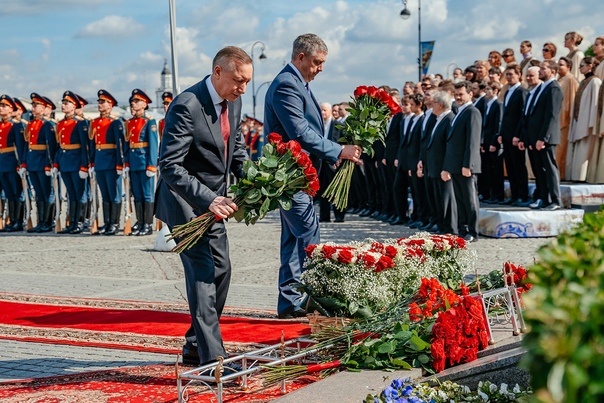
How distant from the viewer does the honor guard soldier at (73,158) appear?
Result: 16.7 metres

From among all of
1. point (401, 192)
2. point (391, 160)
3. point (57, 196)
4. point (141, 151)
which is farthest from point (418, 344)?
point (57, 196)

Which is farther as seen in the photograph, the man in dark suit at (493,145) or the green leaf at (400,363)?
the man in dark suit at (493,145)

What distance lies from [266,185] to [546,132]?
30.4 feet

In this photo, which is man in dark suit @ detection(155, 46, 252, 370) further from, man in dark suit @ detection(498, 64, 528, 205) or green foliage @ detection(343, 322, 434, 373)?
man in dark suit @ detection(498, 64, 528, 205)

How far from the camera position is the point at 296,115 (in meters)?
7.15

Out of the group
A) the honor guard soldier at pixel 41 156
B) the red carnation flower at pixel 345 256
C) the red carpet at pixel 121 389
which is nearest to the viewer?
the red carpet at pixel 121 389

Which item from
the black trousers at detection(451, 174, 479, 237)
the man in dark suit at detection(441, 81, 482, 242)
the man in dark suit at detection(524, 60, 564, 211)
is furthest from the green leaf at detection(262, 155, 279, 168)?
the man in dark suit at detection(524, 60, 564, 211)

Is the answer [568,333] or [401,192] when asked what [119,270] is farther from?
[568,333]

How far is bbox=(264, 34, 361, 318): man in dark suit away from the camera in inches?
279

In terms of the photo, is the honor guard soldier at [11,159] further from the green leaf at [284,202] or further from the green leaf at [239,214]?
the green leaf at [284,202]

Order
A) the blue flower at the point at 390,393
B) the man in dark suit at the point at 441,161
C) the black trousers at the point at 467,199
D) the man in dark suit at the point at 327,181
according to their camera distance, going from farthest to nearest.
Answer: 1. the man in dark suit at the point at 327,181
2. the man in dark suit at the point at 441,161
3. the black trousers at the point at 467,199
4. the blue flower at the point at 390,393

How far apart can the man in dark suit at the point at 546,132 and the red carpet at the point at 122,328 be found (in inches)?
295

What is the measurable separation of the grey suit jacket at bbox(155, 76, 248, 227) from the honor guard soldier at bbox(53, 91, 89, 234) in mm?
11460

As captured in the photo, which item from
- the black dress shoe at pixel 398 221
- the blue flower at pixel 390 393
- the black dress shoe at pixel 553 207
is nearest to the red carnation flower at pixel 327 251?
the blue flower at pixel 390 393
